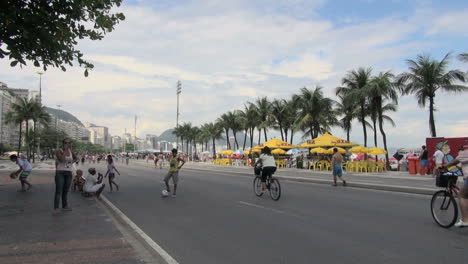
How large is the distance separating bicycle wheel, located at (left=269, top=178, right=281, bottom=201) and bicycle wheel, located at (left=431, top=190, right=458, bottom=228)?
4.85 metres

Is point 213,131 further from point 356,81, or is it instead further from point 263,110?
point 356,81

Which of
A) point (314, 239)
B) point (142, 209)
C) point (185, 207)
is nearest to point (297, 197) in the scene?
point (185, 207)

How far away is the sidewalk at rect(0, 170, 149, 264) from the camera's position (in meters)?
5.48

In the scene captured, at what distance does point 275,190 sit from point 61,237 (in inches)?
263

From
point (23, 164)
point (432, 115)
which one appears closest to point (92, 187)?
point (23, 164)

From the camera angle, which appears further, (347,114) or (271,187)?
(347,114)

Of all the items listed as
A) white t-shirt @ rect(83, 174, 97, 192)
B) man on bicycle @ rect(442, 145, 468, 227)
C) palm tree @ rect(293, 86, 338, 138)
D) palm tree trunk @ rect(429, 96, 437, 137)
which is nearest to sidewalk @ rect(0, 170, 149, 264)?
white t-shirt @ rect(83, 174, 97, 192)

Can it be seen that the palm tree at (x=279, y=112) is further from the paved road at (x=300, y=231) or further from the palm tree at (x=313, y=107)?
the paved road at (x=300, y=231)

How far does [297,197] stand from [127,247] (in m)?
7.61

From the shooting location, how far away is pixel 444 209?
740 centimetres

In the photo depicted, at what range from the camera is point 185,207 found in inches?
423

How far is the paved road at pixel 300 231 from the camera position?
558cm

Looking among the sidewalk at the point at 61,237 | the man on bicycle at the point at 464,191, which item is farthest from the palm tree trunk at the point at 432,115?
the sidewalk at the point at 61,237

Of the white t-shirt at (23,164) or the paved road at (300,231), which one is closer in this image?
the paved road at (300,231)
